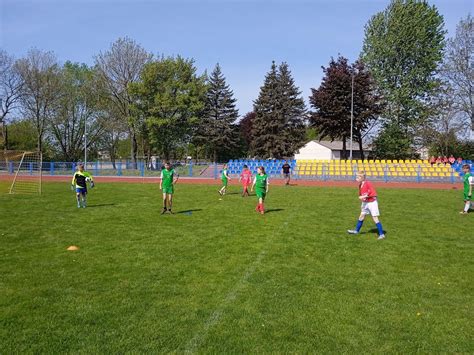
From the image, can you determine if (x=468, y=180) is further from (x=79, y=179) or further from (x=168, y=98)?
(x=168, y=98)

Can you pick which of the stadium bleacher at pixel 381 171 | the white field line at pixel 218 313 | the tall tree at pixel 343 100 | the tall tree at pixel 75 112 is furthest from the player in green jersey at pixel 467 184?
the tall tree at pixel 75 112

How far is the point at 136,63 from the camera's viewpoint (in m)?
47.6

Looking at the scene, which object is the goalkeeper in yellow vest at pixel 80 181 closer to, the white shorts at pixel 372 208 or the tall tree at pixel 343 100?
the white shorts at pixel 372 208

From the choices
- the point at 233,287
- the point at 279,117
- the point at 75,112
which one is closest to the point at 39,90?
the point at 75,112

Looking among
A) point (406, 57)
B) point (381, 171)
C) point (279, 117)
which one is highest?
point (406, 57)

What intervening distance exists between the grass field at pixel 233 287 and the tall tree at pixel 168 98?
38.0 meters

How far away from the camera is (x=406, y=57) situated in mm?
47812

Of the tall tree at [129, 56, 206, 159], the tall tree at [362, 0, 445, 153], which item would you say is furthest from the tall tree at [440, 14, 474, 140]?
the tall tree at [129, 56, 206, 159]

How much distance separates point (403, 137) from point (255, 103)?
67.8ft

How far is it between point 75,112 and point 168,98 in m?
14.3

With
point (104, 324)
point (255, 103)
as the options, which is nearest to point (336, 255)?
point (104, 324)

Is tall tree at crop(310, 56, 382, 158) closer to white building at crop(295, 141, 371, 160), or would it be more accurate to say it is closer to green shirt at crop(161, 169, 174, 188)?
white building at crop(295, 141, 371, 160)

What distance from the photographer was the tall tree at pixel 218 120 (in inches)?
2317

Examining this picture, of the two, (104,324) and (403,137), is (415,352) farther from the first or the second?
(403,137)
